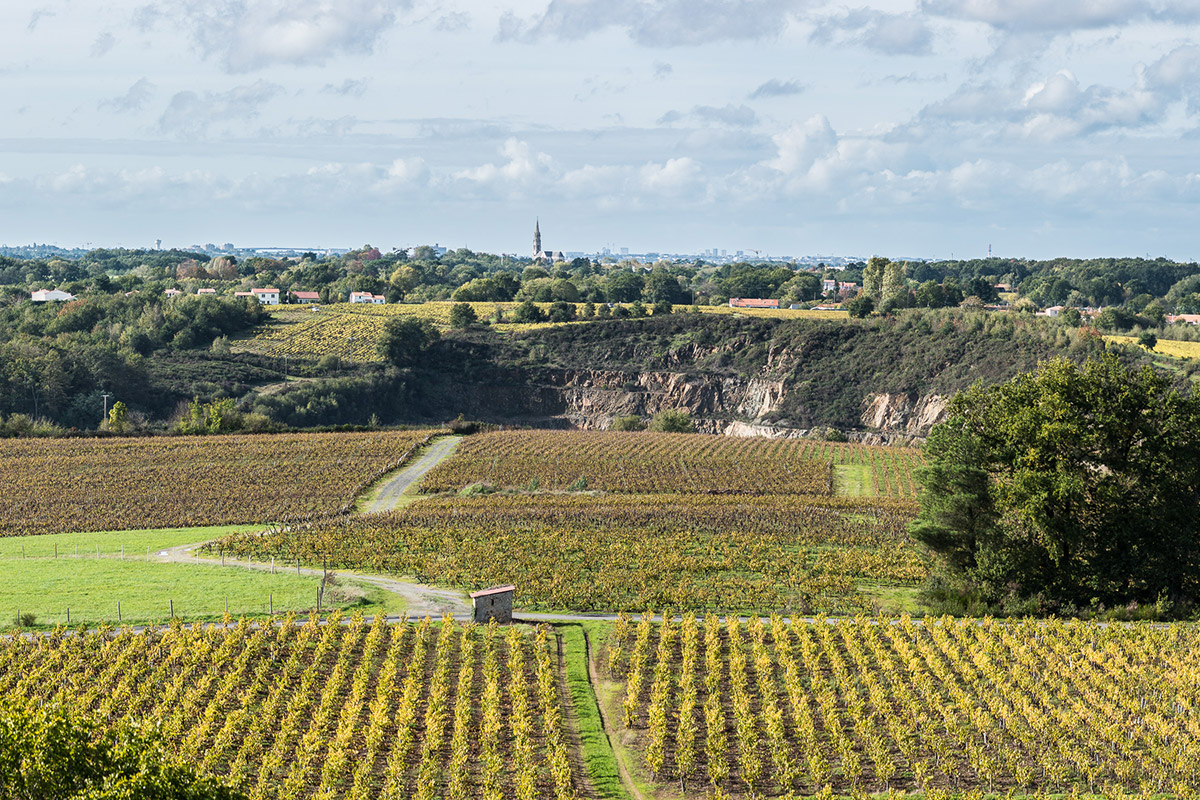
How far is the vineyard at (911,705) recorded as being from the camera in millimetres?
22484

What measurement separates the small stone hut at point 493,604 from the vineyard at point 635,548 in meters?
2.40

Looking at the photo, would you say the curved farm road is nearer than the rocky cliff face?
Yes

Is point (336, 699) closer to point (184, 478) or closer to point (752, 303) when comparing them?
point (184, 478)

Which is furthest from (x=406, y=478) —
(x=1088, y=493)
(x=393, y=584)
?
(x=1088, y=493)

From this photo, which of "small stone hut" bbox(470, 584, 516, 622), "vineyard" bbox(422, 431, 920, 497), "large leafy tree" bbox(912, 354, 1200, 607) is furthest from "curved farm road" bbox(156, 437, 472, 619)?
"large leafy tree" bbox(912, 354, 1200, 607)

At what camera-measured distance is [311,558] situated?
146ft

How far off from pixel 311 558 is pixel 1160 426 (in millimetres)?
31681

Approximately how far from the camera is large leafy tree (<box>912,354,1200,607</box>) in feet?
118

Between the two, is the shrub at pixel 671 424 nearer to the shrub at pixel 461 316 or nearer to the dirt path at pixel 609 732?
the shrub at pixel 461 316

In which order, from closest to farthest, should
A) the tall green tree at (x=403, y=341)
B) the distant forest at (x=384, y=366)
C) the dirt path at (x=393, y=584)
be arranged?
1. the dirt path at (x=393, y=584)
2. the distant forest at (x=384, y=366)
3. the tall green tree at (x=403, y=341)

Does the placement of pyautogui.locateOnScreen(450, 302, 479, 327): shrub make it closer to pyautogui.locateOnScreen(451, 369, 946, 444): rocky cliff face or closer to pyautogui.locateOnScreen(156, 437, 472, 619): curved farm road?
pyautogui.locateOnScreen(451, 369, 946, 444): rocky cliff face

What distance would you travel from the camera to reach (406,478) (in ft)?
216

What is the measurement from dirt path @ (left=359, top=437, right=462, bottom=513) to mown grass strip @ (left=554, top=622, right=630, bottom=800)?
2692 cm

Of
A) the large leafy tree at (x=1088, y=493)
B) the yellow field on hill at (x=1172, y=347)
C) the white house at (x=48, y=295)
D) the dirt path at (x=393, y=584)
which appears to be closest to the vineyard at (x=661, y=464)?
the dirt path at (x=393, y=584)
